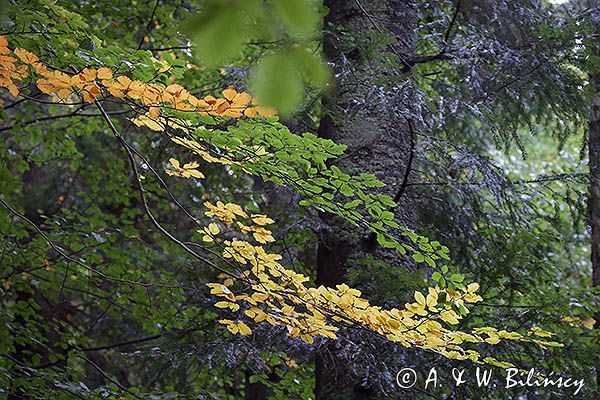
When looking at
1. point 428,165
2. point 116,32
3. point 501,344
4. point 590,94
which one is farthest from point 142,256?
point 590,94

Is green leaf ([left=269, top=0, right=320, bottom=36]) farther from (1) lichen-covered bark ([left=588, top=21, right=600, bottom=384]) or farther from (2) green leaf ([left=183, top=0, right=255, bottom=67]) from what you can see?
(1) lichen-covered bark ([left=588, top=21, right=600, bottom=384])

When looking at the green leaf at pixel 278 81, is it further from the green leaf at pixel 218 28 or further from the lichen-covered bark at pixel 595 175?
the lichen-covered bark at pixel 595 175

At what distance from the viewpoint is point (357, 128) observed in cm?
468

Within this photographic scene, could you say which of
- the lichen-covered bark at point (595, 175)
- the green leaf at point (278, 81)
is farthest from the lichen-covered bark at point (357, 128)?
the green leaf at point (278, 81)

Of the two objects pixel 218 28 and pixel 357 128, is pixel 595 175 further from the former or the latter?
pixel 218 28

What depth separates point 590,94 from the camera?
4188 millimetres

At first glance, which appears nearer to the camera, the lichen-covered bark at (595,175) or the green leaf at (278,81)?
the green leaf at (278,81)

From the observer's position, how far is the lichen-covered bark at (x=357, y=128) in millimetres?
4129

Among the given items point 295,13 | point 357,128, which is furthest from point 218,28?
point 357,128

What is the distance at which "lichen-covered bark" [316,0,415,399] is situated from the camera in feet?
13.5

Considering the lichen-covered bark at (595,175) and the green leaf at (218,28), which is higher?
the lichen-covered bark at (595,175)

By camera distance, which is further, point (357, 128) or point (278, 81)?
point (357, 128)

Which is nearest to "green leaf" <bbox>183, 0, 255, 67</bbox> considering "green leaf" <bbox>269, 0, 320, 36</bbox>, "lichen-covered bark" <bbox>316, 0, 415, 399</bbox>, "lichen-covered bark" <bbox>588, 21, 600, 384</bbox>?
"green leaf" <bbox>269, 0, 320, 36</bbox>

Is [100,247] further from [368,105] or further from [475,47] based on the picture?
[475,47]
